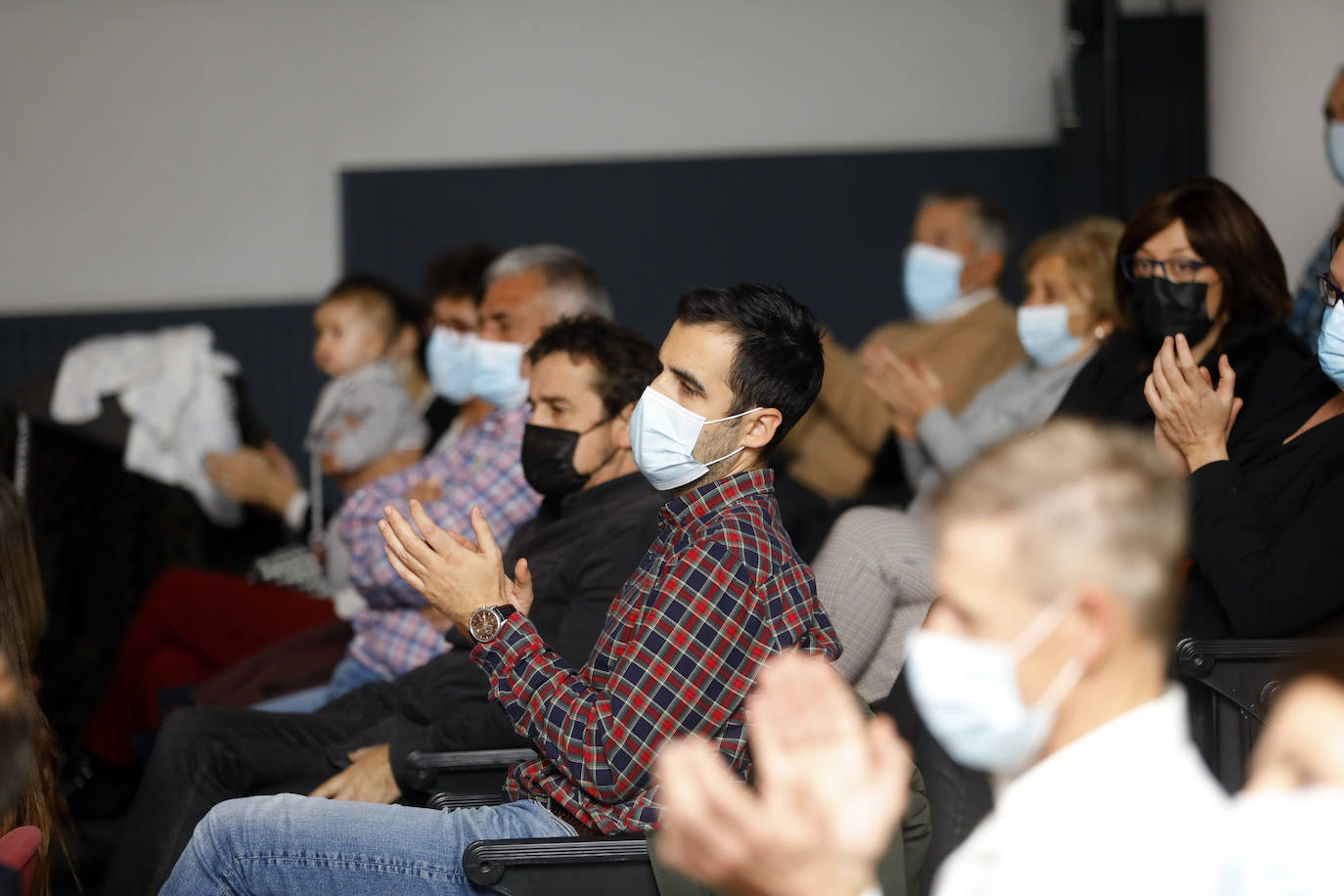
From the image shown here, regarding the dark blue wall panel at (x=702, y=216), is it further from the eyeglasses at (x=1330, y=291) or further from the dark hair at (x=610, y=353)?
the eyeglasses at (x=1330, y=291)

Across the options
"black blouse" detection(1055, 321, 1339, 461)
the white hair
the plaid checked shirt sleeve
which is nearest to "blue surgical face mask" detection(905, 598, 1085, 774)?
"black blouse" detection(1055, 321, 1339, 461)

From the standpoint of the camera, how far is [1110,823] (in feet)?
3.55

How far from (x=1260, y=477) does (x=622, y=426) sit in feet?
3.53

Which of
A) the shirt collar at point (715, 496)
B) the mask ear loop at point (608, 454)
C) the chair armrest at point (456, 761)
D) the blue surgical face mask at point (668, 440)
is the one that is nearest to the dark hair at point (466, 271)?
the mask ear loop at point (608, 454)

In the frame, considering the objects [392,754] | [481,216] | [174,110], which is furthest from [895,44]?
[392,754]

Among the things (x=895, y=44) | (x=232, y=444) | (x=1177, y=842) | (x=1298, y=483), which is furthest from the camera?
(x=895, y=44)

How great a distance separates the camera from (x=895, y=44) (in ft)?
19.2

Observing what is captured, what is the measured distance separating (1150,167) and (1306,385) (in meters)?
2.90

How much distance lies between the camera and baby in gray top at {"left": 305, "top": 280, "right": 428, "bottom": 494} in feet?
12.9

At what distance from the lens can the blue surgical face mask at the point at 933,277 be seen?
4.17 meters

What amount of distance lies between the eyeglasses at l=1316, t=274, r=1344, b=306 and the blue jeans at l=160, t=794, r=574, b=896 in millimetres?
1416

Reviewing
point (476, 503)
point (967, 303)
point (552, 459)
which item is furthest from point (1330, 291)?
point (967, 303)

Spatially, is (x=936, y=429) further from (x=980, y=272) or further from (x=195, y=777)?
(x=195, y=777)

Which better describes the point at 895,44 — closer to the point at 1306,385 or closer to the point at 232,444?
the point at 232,444
